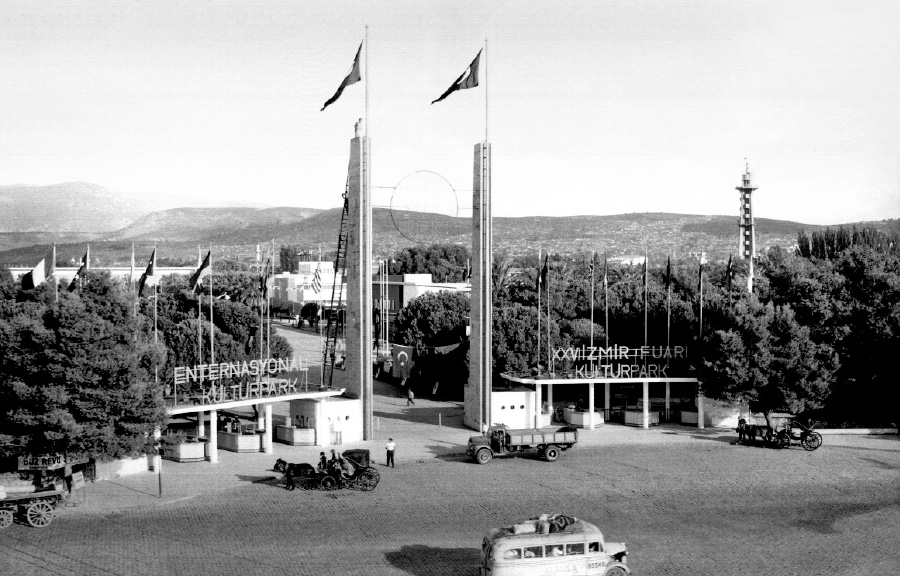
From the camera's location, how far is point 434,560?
28.8 meters

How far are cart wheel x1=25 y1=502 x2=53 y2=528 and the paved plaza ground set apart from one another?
0.41 metres

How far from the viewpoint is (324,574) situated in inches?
1085

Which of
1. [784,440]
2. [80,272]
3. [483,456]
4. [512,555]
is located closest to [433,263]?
[784,440]

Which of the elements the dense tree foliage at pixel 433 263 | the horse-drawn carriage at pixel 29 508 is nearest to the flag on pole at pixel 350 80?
the horse-drawn carriage at pixel 29 508

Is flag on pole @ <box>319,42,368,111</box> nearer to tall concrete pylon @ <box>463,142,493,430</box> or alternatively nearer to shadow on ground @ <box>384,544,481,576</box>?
tall concrete pylon @ <box>463,142,493,430</box>

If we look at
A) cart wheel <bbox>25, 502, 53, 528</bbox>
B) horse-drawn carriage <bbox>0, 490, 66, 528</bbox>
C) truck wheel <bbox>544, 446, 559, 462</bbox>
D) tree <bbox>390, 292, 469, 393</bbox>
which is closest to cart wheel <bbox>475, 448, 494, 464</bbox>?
truck wheel <bbox>544, 446, 559, 462</bbox>

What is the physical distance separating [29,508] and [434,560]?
13.4 meters

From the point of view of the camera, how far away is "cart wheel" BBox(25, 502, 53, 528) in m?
31.8

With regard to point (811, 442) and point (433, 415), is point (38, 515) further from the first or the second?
point (811, 442)

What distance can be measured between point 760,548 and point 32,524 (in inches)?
907

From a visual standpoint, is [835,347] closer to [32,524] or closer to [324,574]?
[324,574]

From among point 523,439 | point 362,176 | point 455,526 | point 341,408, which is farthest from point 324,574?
point 362,176

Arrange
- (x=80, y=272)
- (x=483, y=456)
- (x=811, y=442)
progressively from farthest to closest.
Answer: (x=811, y=442), (x=80, y=272), (x=483, y=456)

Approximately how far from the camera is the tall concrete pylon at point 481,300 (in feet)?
169
